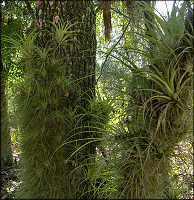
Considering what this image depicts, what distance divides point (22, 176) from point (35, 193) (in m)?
0.14

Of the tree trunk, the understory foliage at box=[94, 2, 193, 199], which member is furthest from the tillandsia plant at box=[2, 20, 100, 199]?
the understory foliage at box=[94, 2, 193, 199]

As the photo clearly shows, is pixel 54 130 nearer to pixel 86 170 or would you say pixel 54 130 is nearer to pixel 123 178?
pixel 86 170

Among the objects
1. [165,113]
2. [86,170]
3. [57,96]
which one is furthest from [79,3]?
[86,170]

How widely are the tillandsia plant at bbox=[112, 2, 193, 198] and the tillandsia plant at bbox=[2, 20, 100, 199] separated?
0.35 meters

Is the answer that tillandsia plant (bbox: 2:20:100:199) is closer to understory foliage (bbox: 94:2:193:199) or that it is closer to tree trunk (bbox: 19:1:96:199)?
tree trunk (bbox: 19:1:96:199)

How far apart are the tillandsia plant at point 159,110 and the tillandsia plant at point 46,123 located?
13.8 inches

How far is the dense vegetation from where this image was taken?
842mm

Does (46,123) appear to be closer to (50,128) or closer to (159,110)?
(50,128)

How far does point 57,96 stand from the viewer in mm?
1138

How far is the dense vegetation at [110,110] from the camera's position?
2.76ft

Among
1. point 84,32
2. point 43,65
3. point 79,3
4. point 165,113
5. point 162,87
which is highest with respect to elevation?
point 79,3

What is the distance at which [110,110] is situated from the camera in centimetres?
126

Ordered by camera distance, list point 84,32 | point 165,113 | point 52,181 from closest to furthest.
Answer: point 165,113 < point 52,181 < point 84,32

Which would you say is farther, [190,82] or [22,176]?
[22,176]
